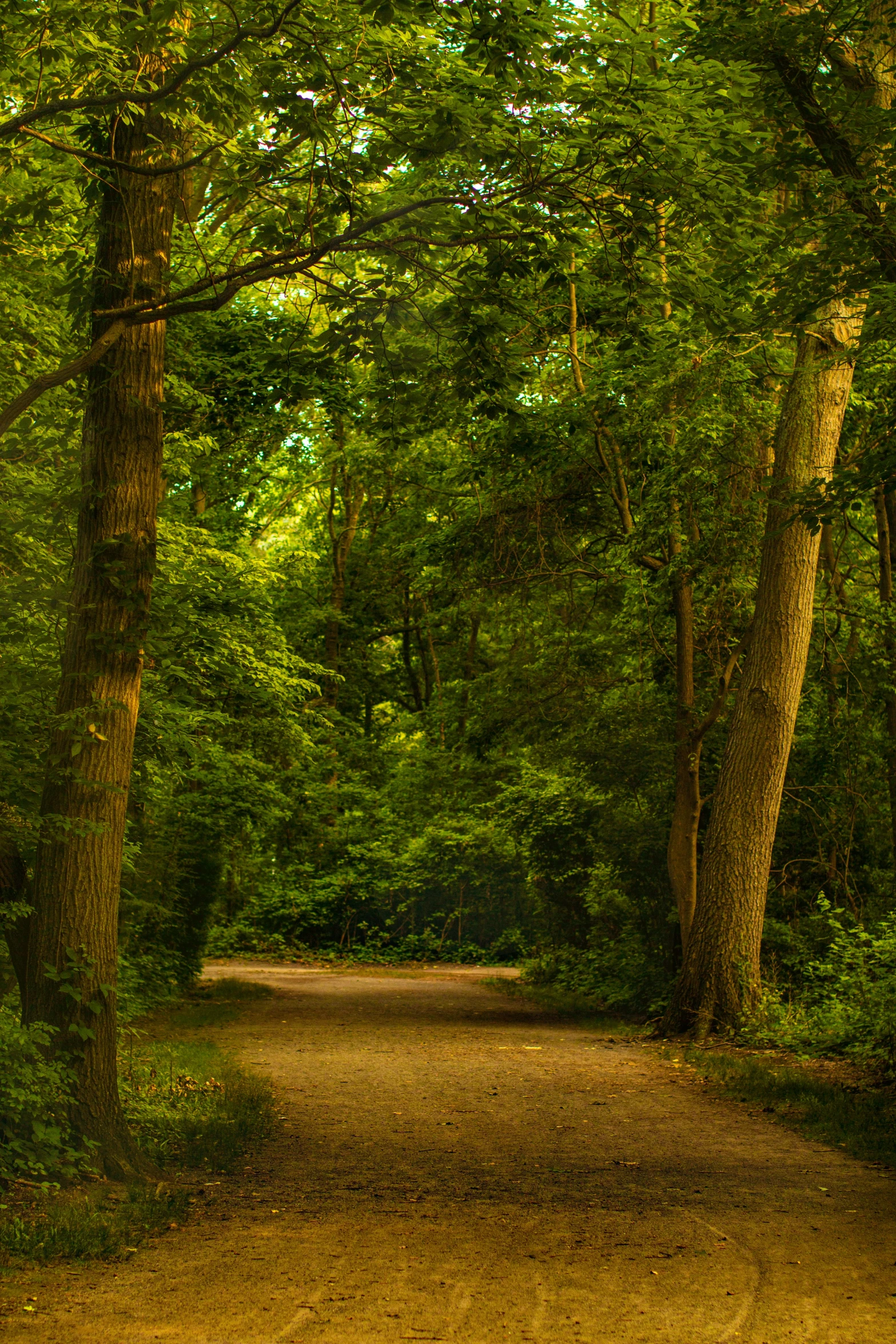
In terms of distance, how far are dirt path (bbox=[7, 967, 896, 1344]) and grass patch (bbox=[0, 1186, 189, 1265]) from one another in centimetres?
14

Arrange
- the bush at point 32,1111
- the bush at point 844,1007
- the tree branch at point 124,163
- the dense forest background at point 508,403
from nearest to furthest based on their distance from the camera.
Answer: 1. the bush at point 32,1111
2. the tree branch at point 124,163
3. the dense forest background at point 508,403
4. the bush at point 844,1007

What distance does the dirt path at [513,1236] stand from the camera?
4.42 metres

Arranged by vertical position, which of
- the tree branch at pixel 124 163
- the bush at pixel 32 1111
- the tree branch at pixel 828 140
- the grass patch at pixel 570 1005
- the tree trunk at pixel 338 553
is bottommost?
the grass patch at pixel 570 1005

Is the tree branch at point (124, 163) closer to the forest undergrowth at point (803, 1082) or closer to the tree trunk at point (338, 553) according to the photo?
the forest undergrowth at point (803, 1082)

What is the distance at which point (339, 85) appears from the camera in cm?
684

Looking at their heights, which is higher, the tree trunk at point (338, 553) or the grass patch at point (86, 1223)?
the tree trunk at point (338, 553)

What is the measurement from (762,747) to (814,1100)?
503 centimetres

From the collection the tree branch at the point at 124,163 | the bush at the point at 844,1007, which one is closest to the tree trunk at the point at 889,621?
the bush at the point at 844,1007

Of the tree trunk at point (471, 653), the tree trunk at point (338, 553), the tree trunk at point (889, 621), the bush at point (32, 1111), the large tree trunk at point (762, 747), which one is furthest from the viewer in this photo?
the tree trunk at point (338, 553)

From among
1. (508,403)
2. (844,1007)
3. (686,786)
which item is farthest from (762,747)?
(508,403)

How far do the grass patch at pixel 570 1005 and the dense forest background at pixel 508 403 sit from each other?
45 cm

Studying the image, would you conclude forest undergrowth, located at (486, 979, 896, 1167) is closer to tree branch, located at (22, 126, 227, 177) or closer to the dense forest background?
the dense forest background

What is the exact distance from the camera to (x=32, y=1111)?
6027 millimetres

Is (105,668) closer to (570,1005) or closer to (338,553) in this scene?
(570,1005)
